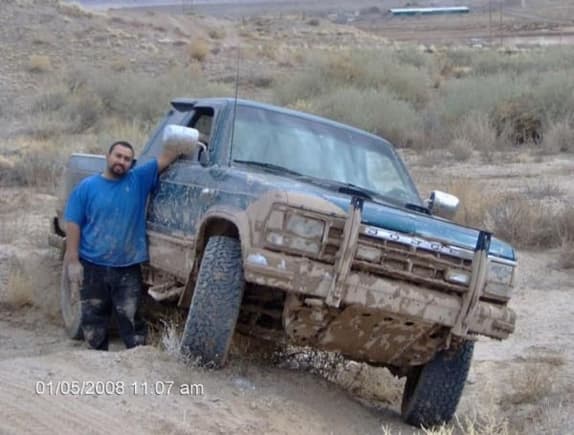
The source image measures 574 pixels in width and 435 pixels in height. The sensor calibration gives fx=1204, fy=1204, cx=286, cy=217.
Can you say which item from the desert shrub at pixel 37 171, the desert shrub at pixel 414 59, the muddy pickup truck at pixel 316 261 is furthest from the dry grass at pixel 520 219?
the desert shrub at pixel 414 59

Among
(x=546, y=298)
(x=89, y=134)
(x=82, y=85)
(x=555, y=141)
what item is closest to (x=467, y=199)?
(x=546, y=298)

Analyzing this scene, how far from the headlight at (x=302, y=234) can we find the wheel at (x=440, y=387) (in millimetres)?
1381

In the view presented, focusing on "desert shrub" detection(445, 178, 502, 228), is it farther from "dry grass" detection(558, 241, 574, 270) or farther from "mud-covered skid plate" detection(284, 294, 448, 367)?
"mud-covered skid plate" detection(284, 294, 448, 367)

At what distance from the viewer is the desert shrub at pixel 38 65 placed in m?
39.8

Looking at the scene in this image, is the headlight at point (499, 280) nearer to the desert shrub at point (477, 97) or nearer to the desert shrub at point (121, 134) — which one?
the desert shrub at point (121, 134)

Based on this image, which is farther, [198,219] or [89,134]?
[89,134]

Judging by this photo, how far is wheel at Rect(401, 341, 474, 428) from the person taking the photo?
7602 mm


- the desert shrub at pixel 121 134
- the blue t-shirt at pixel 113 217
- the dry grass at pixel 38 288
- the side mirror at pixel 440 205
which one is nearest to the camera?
the blue t-shirt at pixel 113 217

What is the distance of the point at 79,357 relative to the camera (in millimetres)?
7246

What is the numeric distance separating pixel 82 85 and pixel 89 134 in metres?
7.80

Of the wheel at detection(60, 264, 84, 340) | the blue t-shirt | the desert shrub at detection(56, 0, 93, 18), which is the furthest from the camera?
the desert shrub at detection(56, 0, 93, 18)

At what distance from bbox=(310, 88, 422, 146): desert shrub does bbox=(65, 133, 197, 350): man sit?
15018mm

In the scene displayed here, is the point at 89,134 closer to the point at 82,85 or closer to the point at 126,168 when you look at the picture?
the point at 82,85

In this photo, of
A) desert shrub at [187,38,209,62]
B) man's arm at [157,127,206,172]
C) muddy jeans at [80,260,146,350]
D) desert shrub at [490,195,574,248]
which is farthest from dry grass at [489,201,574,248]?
desert shrub at [187,38,209,62]
